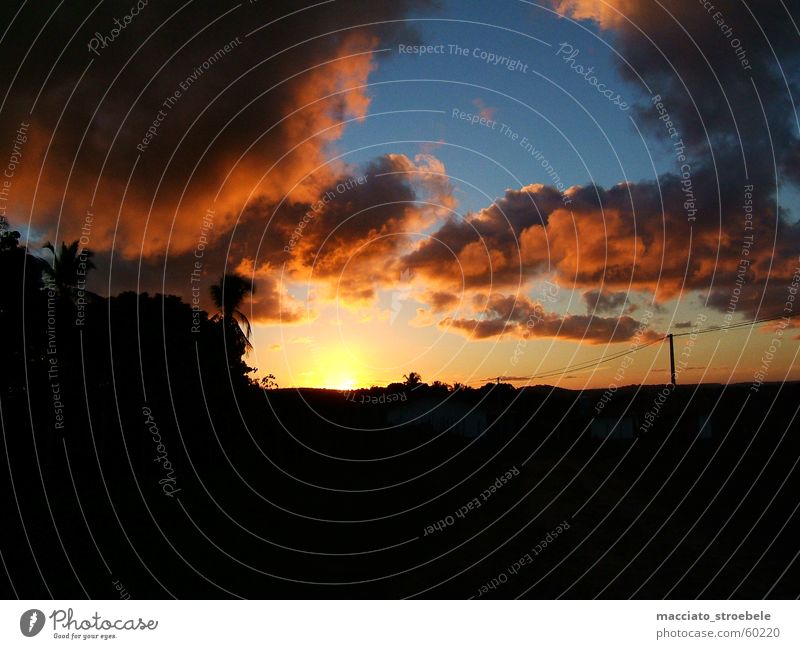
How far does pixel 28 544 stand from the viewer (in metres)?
14.4

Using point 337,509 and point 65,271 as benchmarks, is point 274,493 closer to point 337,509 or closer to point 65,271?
point 337,509

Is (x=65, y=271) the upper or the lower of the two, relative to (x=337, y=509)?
upper

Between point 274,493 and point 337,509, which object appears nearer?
point 337,509

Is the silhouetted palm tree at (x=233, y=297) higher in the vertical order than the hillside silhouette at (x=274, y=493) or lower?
higher

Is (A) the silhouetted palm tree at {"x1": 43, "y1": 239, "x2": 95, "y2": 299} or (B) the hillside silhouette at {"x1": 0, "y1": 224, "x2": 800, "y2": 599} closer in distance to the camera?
(B) the hillside silhouette at {"x1": 0, "y1": 224, "x2": 800, "y2": 599}

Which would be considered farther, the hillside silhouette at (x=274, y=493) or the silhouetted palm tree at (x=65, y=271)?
the silhouetted palm tree at (x=65, y=271)

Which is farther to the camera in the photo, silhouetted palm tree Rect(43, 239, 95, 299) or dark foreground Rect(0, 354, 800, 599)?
silhouetted palm tree Rect(43, 239, 95, 299)

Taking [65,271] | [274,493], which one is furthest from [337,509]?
[65,271]

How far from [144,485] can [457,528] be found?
32.4ft

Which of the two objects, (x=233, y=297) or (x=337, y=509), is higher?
(x=233, y=297)

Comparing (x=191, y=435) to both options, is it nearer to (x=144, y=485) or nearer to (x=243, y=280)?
(x=144, y=485)

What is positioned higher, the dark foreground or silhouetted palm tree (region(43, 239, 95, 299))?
silhouetted palm tree (region(43, 239, 95, 299))

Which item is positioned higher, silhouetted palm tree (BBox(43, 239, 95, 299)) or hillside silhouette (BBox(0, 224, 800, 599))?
silhouetted palm tree (BBox(43, 239, 95, 299))
